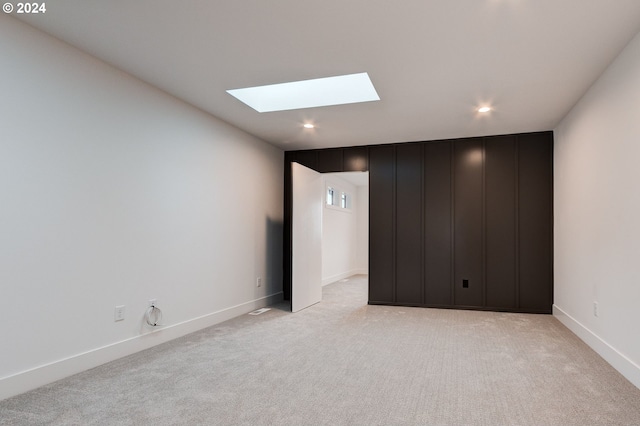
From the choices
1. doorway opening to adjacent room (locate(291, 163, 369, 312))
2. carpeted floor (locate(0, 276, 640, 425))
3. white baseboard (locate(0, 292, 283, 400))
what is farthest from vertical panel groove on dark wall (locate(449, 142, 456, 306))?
white baseboard (locate(0, 292, 283, 400))

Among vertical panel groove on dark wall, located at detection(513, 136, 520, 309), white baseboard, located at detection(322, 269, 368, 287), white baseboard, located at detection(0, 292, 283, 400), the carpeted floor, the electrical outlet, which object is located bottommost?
Answer: white baseboard, located at detection(322, 269, 368, 287)

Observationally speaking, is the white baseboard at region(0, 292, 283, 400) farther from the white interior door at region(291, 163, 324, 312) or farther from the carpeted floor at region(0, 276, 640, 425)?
the white interior door at region(291, 163, 324, 312)

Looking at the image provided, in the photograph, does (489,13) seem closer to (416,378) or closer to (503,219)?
(416,378)

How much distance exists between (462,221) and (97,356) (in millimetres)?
4402

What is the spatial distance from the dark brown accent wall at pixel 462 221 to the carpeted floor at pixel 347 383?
1103 millimetres

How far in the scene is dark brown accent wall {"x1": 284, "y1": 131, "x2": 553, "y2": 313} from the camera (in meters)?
5.01

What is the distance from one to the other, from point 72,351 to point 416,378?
2419 millimetres

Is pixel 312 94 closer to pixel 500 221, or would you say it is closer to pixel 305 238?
pixel 305 238

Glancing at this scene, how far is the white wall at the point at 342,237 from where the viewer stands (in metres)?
7.94

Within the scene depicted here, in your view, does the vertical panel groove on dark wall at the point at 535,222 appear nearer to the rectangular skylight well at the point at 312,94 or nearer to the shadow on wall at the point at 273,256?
the rectangular skylight well at the point at 312,94

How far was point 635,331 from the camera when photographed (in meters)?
2.59

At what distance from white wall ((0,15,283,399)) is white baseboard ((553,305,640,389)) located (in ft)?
11.8

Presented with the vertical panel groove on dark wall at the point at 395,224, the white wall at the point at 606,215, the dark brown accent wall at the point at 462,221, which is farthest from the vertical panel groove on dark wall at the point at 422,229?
the white wall at the point at 606,215

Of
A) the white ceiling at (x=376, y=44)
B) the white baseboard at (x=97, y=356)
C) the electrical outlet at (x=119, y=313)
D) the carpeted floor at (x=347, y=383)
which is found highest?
the white ceiling at (x=376, y=44)
